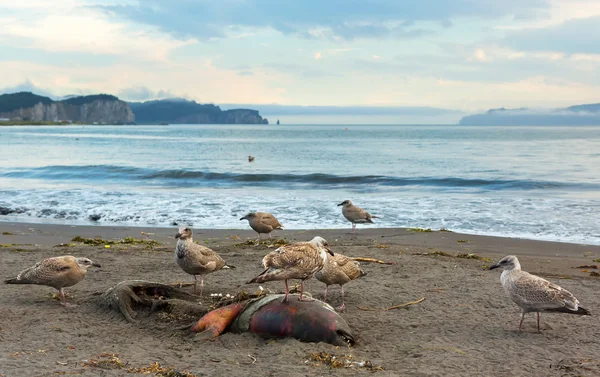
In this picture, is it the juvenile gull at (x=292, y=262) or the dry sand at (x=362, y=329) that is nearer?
the dry sand at (x=362, y=329)

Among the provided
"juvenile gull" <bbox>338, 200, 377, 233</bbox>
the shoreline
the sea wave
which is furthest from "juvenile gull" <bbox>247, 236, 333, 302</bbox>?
the sea wave

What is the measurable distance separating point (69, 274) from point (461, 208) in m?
15.0

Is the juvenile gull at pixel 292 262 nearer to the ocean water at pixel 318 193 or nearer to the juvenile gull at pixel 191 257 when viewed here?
the juvenile gull at pixel 191 257

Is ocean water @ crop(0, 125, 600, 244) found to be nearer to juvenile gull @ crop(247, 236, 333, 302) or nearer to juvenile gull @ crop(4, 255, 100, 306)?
Answer: juvenile gull @ crop(4, 255, 100, 306)

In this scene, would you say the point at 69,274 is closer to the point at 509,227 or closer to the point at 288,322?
the point at 288,322

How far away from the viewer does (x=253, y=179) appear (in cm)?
3253

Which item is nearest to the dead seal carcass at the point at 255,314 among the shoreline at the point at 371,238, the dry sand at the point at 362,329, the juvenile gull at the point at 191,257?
the dry sand at the point at 362,329

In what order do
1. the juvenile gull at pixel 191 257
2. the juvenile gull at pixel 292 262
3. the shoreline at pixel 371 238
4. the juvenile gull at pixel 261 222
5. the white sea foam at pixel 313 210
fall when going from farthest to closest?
the white sea foam at pixel 313 210 → the juvenile gull at pixel 261 222 → the shoreline at pixel 371 238 → the juvenile gull at pixel 191 257 → the juvenile gull at pixel 292 262

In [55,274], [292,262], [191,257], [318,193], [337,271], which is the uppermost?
[292,262]

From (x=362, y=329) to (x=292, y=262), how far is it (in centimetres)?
127

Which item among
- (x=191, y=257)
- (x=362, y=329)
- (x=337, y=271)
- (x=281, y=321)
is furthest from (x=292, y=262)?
(x=191, y=257)

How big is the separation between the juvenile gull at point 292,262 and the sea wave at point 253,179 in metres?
22.2

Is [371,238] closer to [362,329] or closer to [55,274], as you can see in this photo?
[362,329]

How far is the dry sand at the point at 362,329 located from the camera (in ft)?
18.4
